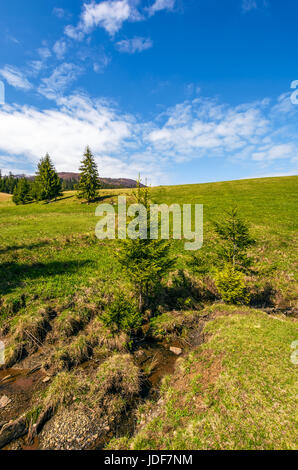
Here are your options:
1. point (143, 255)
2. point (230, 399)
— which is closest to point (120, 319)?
point (143, 255)

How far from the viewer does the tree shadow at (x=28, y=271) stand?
53.2 ft

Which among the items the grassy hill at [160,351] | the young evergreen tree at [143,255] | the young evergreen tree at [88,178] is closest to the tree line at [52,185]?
the young evergreen tree at [88,178]

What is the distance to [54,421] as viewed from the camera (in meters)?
7.98

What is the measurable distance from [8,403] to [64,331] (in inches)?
168

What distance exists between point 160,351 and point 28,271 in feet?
46.1

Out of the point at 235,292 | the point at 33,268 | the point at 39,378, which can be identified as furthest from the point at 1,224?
the point at 235,292

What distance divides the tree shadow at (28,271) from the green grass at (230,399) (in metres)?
13.6

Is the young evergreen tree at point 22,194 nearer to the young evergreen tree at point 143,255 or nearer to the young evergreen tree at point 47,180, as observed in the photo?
the young evergreen tree at point 47,180

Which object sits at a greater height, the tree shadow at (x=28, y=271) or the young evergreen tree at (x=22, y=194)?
the young evergreen tree at (x=22, y=194)

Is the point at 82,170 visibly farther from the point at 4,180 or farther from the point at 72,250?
the point at 4,180

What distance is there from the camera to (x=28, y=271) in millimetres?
18344

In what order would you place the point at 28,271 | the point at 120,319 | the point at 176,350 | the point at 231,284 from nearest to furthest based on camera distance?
the point at 176,350 → the point at 120,319 → the point at 231,284 → the point at 28,271

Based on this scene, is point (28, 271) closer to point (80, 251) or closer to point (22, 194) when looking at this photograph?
point (80, 251)

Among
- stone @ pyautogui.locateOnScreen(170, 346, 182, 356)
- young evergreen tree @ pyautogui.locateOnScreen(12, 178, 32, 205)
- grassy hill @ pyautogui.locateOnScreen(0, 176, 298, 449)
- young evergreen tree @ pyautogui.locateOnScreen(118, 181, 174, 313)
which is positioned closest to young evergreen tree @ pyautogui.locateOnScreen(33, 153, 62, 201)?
young evergreen tree @ pyautogui.locateOnScreen(12, 178, 32, 205)
